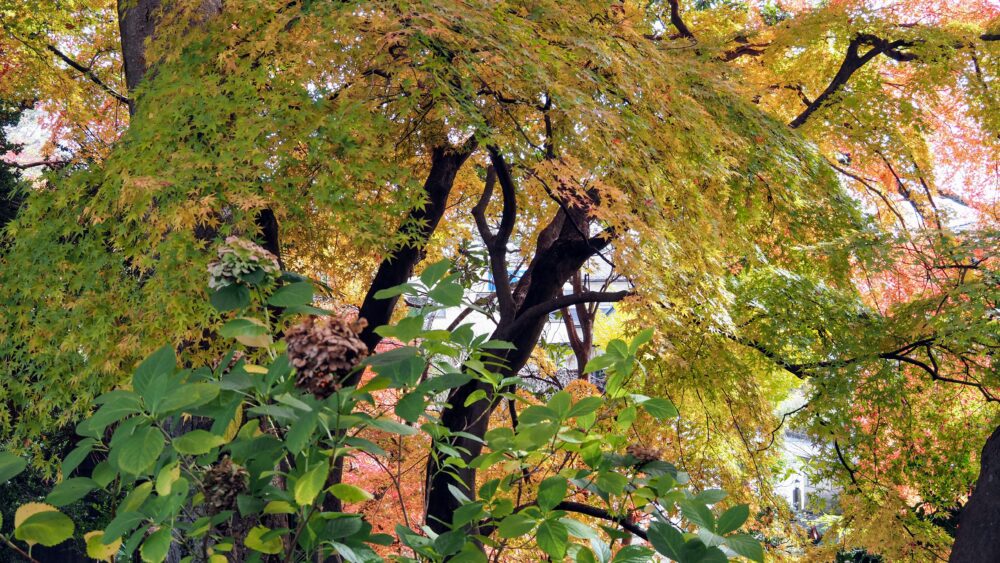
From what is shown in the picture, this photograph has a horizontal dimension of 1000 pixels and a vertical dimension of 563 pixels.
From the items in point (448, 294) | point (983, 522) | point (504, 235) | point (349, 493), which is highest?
point (504, 235)

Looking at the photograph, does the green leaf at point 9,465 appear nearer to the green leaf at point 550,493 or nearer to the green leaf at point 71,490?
the green leaf at point 71,490

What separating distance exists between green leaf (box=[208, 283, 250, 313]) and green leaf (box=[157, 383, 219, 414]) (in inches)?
9.5

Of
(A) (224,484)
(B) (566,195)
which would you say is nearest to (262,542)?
(A) (224,484)

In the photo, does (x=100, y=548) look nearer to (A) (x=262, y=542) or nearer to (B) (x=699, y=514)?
(A) (x=262, y=542)

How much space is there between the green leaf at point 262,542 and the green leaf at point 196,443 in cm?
20

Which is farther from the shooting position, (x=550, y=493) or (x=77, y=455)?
(x=550, y=493)

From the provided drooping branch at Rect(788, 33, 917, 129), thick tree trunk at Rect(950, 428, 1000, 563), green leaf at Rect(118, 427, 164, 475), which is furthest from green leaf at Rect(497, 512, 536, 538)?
drooping branch at Rect(788, 33, 917, 129)

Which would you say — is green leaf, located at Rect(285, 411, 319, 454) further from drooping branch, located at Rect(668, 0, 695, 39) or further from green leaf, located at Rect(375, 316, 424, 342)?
drooping branch, located at Rect(668, 0, 695, 39)

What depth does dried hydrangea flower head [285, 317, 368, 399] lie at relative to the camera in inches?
50.9

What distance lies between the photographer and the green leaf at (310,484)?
1.21 meters

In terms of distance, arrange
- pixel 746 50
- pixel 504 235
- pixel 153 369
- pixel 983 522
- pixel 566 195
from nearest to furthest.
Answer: pixel 153 369 < pixel 983 522 < pixel 566 195 < pixel 504 235 < pixel 746 50

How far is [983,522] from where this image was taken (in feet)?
13.4

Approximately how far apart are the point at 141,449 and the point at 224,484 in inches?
8.3

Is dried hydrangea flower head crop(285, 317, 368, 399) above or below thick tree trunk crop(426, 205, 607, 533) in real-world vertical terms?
below
